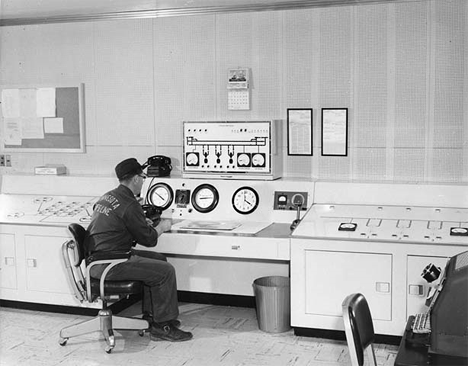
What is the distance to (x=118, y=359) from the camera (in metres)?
4.28

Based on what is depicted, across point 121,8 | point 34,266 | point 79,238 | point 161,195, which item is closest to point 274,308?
point 161,195

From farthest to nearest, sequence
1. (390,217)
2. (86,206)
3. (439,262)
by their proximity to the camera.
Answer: (86,206)
(390,217)
(439,262)

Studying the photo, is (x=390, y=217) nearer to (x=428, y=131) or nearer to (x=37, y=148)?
(x=428, y=131)

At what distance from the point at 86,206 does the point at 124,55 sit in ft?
4.42

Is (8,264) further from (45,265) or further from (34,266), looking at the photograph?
(45,265)

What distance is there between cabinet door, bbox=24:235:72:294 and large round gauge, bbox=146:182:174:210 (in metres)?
0.76

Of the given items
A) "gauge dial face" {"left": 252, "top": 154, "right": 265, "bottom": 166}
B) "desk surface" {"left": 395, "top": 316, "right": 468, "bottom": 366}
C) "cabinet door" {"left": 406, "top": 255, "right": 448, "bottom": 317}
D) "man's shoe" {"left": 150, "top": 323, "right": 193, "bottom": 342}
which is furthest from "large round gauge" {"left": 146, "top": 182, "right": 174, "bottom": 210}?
"desk surface" {"left": 395, "top": 316, "right": 468, "bottom": 366}

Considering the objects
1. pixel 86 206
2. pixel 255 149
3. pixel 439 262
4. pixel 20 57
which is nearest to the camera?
pixel 439 262

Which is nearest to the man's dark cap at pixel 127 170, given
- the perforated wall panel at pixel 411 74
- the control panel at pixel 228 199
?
the control panel at pixel 228 199

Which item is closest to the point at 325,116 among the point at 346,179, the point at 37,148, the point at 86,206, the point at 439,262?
the point at 346,179

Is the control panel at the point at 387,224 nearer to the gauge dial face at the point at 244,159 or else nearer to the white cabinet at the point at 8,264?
the gauge dial face at the point at 244,159

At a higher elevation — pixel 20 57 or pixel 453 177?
pixel 20 57

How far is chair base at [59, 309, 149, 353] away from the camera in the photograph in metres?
4.43

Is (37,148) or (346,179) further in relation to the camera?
(37,148)
